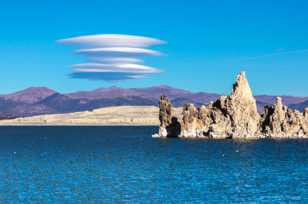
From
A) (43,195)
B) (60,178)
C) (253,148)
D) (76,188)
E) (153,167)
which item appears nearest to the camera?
(43,195)

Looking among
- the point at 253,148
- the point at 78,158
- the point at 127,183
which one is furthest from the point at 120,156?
the point at 127,183

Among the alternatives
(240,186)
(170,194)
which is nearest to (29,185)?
(170,194)

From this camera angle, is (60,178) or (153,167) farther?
(153,167)

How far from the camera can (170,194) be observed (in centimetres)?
8044

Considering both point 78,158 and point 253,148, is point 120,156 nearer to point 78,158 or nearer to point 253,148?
A: point 78,158

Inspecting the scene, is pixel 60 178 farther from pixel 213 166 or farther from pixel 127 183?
pixel 213 166

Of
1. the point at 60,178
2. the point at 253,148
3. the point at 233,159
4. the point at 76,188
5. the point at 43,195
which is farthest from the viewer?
the point at 253,148

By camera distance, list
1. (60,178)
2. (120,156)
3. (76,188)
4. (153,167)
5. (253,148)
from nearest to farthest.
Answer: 1. (76,188)
2. (60,178)
3. (153,167)
4. (120,156)
5. (253,148)

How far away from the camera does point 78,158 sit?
463 feet

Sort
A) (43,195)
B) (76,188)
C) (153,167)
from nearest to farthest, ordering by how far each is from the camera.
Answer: (43,195) < (76,188) < (153,167)

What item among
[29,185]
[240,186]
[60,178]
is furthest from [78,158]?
[240,186]

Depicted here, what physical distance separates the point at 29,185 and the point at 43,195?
1030 cm

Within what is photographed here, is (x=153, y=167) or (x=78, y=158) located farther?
(x=78, y=158)

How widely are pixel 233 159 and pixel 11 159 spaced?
50.7 meters
